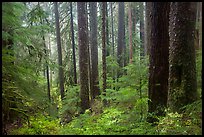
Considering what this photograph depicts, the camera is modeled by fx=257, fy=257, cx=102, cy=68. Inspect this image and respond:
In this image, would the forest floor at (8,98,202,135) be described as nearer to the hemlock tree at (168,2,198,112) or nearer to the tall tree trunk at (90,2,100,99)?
the hemlock tree at (168,2,198,112)

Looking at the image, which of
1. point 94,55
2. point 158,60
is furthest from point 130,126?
point 94,55

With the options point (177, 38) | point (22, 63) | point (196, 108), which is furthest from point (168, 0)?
point (22, 63)

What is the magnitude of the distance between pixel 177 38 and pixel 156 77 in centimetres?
120

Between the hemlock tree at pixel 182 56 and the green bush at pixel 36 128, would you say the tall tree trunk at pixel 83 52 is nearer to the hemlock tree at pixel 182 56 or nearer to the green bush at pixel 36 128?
the green bush at pixel 36 128

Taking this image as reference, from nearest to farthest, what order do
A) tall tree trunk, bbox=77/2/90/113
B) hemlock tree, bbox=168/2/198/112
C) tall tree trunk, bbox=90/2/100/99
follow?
hemlock tree, bbox=168/2/198/112 < tall tree trunk, bbox=77/2/90/113 < tall tree trunk, bbox=90/2/100/99

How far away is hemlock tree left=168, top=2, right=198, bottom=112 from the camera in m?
6.83

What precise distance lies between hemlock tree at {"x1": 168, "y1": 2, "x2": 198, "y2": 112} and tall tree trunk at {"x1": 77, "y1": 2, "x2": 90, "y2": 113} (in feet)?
18.9

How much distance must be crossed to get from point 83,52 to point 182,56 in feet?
20.8

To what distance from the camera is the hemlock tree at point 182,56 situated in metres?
6.83

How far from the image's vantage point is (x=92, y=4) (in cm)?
1781

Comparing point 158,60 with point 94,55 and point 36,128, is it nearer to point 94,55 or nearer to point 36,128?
point 36,128

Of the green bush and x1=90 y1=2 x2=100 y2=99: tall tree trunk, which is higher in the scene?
x1=90 y1=2 x2=100 y2=99: tall tree trunk

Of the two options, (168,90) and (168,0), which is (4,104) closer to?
(168,90)

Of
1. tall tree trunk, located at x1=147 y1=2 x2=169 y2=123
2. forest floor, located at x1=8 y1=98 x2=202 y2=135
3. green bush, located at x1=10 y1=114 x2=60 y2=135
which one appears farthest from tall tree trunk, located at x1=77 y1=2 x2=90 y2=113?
tall tree trunk, located at x1=147 y1=2 x2=169 y2=123
